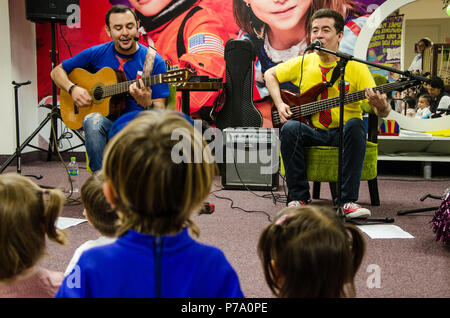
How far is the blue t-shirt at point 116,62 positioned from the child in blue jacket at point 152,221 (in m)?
1.86

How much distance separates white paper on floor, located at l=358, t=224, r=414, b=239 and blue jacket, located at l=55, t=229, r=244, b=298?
144 centimetres

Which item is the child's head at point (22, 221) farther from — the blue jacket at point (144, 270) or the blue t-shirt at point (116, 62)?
the blue t-shirt at point (116, 62)

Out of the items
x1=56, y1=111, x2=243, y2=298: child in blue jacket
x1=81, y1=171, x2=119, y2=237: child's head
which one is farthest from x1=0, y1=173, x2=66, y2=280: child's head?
x1=81, y1=171, x2=119, y2=237: child's head

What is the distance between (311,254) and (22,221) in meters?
0.53

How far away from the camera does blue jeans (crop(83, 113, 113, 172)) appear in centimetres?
224

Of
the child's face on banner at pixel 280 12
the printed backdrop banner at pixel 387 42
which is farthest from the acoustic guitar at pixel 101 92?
the printed backdrop banner at pixel 387 42

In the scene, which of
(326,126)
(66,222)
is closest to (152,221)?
(66,222)

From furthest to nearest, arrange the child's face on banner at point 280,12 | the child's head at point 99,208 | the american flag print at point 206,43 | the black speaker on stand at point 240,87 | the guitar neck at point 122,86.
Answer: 1. the american flag print at point 206,43
2. the child's face on banner at point 280,12
3. the black speaker on stand at point 240,87
4. the guitar neck at point 122,86
5. the child's head at point 99,208

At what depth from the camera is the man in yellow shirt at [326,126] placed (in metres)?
2.25

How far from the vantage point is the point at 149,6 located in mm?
4348

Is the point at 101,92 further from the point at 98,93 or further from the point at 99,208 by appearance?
the point at 99,208

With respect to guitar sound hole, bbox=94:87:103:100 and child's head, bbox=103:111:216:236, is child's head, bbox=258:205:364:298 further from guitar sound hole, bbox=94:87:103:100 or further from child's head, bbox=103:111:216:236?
guitar sound hole, bbox=94:87:103:100

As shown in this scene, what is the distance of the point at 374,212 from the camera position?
2.41 meters

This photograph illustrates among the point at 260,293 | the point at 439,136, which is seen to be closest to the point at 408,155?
the point at 439,136
